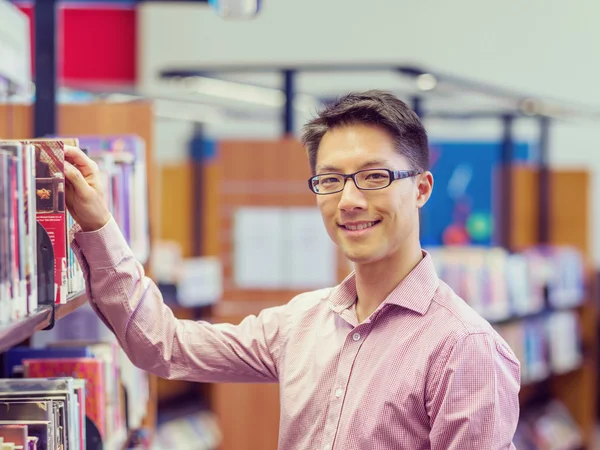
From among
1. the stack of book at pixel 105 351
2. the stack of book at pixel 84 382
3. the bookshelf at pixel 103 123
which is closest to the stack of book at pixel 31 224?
the stack of book at pixel 84 382

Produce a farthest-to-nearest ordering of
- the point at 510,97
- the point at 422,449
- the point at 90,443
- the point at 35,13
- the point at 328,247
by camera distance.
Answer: the point at 510,97, the point at 328,247, the point at 35,13, the point at 90,443, the point at 422,449

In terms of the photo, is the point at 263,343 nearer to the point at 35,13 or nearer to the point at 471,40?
the point at 35,13

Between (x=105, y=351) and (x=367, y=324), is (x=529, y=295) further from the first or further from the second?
(x=367, y=324)

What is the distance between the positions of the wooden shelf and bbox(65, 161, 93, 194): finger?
233mm

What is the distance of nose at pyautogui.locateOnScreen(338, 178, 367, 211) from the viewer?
1.81 meters

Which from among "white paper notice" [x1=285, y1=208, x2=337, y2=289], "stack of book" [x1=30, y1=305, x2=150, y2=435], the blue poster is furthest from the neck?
the blue poster

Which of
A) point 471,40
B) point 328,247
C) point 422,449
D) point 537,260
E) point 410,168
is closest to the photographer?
point 422,449

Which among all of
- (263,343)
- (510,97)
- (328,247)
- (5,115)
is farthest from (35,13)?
(510,97)

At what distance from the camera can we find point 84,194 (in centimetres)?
175

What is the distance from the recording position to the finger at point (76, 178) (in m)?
1.70

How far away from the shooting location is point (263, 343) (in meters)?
2.13

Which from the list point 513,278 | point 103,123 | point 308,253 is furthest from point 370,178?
point 513,278

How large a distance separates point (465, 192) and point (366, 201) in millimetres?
8274

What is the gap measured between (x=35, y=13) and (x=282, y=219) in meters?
1.97
